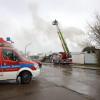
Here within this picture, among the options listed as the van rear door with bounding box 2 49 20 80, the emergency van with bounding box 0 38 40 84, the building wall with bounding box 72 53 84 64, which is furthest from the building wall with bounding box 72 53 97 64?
the van rear door with bounding box 2 49 20 80

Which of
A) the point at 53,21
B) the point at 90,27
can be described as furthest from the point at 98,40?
the point at 53,21

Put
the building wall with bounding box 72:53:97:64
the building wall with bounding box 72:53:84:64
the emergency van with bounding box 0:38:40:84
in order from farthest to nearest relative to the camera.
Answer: the building wall with bounding box 72:53:84:64 < the building wall with bounding box 72:53:97:64 < the emergency van with bounding box 0:38:40:84

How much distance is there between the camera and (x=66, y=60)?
4884 centimetres

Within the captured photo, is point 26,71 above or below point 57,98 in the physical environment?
above

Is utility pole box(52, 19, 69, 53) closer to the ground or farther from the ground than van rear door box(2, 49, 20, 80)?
farther from the ground

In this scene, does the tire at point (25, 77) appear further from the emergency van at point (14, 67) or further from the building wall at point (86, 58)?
the building wall at point (86, 58)

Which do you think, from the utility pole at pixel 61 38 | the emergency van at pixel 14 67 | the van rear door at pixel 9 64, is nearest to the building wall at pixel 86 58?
the utility pole at pixel 61 38

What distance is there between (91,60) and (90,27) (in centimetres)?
647

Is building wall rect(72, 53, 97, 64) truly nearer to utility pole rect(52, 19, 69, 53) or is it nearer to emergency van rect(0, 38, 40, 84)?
utility pole rect(52, 19, 69, 53)

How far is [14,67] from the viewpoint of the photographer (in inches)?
517

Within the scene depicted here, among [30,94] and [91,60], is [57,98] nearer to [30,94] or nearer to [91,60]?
[30,94]

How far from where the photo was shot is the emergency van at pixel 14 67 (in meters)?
12.9

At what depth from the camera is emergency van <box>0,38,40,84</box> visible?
12.9 metres

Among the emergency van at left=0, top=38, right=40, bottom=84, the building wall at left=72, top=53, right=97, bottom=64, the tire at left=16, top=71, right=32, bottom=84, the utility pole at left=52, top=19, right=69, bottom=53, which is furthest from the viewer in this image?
the utility pole at left=52, top=19, right=69, bottom=53
